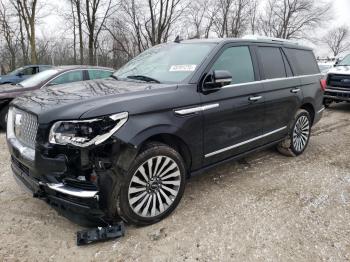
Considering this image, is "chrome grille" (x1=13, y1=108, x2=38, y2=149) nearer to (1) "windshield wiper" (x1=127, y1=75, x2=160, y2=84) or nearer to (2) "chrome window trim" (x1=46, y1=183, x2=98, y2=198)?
(2) "chrome window trim" (x1=46, y1=183, x2=98, y2=198)

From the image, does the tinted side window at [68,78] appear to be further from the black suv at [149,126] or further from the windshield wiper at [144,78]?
the windshield wiper at [144,78]

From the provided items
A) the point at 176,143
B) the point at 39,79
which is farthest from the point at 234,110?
the point at 39,79

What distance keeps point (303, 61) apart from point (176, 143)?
3.28 meters

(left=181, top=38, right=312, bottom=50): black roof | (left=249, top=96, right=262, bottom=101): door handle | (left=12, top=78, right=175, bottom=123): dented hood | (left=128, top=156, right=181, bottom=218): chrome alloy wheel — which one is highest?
(left=181, top=38, right=312, bottom=50): black roof

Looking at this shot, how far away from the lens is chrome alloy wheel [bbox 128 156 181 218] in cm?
281

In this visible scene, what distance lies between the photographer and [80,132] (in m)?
2.43

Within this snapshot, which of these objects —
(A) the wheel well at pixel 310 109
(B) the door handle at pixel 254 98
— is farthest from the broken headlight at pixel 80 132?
(A) the wheel well at pixel 310 109

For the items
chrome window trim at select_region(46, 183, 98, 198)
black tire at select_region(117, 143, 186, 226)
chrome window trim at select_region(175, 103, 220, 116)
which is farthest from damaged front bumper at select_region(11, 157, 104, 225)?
chrome window trim at select_region(175, 103, 220, 116)

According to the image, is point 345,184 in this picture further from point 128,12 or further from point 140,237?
point 128,12

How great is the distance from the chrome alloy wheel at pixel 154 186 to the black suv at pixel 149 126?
10mm

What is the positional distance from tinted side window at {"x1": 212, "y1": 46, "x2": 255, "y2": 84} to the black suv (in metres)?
0.01

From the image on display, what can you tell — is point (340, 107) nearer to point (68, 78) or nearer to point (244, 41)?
point (244, 41)

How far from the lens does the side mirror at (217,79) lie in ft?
10.3

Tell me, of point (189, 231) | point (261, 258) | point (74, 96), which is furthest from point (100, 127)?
point (261, 258)
